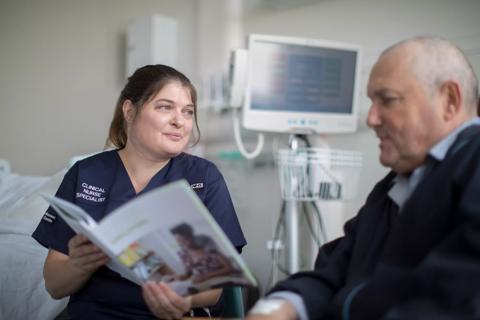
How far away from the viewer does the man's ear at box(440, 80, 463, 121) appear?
0.77m

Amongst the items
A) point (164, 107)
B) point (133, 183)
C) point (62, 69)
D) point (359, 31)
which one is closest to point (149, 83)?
point (164, 107)

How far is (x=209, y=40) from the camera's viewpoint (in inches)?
113

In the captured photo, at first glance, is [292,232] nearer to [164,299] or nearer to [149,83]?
[149,83]

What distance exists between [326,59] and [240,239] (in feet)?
3.60

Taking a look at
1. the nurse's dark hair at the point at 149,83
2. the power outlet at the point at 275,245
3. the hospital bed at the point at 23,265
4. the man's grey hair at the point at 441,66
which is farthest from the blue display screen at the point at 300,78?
the man's grey hair at the point at 441,66

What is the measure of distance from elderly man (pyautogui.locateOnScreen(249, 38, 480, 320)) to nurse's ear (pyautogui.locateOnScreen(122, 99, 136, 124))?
0.65 m

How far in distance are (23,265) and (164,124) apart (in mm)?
726

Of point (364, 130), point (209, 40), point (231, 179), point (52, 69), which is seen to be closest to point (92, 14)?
point (52, 69)

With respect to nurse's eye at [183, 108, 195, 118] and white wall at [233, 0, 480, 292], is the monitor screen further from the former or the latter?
nurse's eye at [183, 108, 195, 118]

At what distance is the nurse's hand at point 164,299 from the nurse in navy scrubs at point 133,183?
144 mm

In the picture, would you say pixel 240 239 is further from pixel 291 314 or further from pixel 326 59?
pixel 326 59

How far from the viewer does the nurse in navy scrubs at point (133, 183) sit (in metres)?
1.12

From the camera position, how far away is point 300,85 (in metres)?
1.99

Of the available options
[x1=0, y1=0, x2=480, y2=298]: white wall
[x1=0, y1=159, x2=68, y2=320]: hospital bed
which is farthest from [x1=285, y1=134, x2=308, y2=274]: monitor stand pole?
[x1=0, y1=159, x2=68, y2=320]: hospital bed
